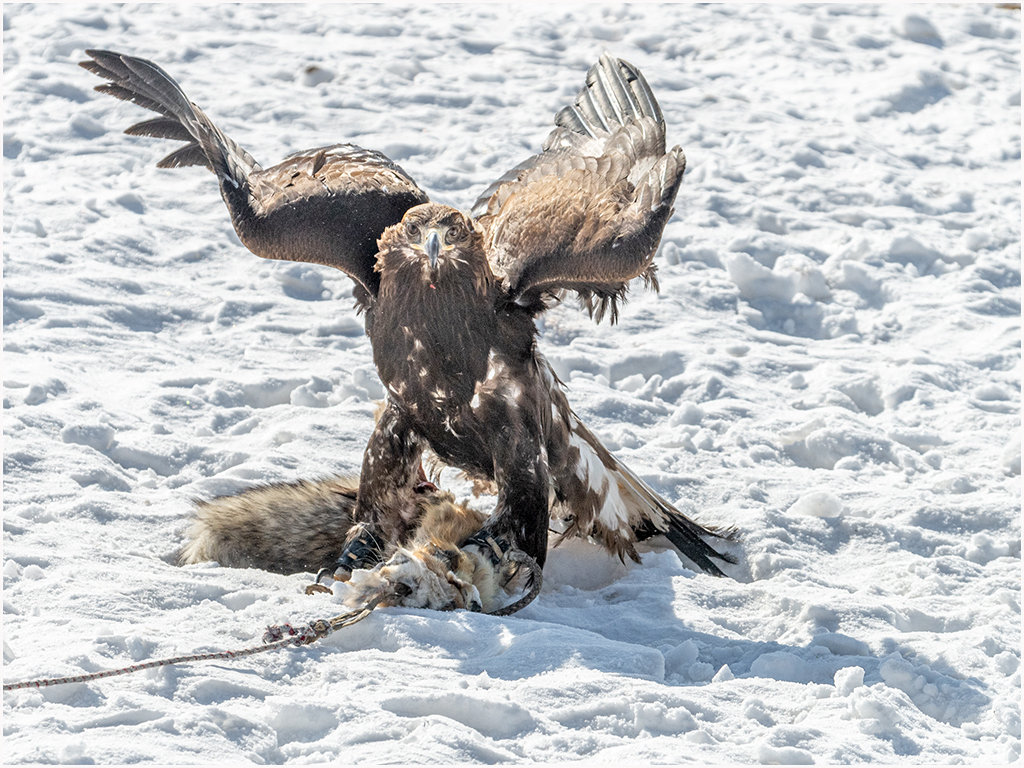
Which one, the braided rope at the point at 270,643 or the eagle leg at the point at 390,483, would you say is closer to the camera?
the braided rope at the point at 270,643

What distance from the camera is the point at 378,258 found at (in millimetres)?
4543

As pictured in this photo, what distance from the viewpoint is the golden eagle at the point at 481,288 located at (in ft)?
14.7

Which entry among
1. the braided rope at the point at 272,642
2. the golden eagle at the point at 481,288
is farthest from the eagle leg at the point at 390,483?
the braided rope at the point at 272,642

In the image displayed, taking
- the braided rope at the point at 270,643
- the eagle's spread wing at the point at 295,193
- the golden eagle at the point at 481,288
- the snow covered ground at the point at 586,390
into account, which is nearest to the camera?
the braided rope at the point at 270,643

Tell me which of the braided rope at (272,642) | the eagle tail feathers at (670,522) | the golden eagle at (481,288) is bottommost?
the eagle tail feathers at (670,522)

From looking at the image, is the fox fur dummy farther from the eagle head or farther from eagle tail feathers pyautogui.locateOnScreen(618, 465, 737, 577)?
the eagle head

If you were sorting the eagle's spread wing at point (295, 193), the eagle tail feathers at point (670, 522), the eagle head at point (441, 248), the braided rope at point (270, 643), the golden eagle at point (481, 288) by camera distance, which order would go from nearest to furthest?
1. the braided rope at point (270, 643)
2. the eagle head at point (441, 248)
3. the golden eagle at point (481, 288)
4. the eagle's spread wing at point (295, 193)
5. the eagle tail feathers at point (670, 522)

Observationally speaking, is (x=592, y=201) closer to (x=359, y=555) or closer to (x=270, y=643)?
(x=359, y=555)

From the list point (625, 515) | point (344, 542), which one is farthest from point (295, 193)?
point (625, 515)

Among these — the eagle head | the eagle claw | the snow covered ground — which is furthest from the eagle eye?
the snow covered ground

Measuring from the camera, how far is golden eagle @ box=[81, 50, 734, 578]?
4.47 metres

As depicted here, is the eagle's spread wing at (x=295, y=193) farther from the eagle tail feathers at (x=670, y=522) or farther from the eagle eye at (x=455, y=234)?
the eagle tail feathers at (x=670, y=522)

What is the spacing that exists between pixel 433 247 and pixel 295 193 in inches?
39.4

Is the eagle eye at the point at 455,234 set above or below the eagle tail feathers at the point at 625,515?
above
